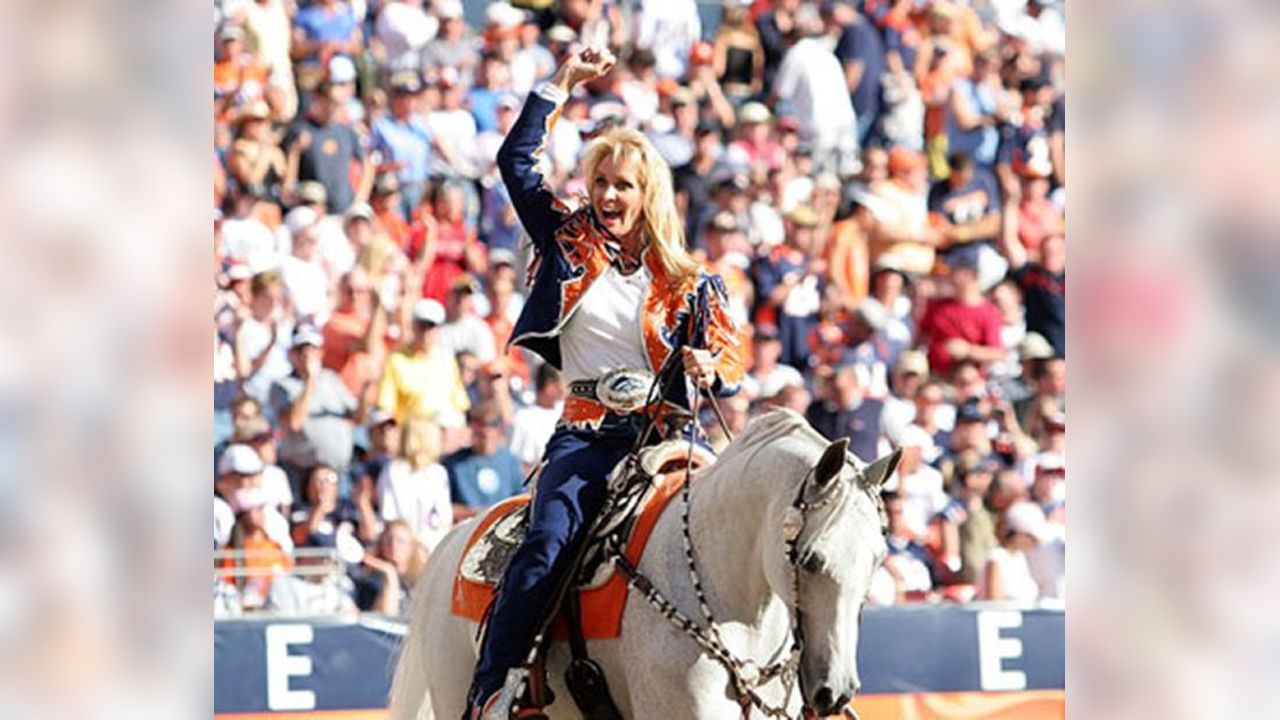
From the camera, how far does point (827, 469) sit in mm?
5113

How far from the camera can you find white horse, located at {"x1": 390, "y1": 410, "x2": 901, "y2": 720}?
502 cm

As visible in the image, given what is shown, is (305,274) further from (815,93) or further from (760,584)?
(760,584)

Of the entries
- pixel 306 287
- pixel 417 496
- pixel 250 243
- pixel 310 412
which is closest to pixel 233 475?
pixel 310 412

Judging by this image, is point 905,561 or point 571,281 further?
point 905,561

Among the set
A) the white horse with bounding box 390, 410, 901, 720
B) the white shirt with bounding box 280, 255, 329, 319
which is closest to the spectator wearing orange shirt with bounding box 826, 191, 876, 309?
the white shirt with bounding box 280, 255, 329, 319

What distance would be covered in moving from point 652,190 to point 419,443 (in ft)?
16.5

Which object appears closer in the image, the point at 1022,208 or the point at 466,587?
the point at 466,587

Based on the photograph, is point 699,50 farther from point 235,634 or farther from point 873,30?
point 235,634

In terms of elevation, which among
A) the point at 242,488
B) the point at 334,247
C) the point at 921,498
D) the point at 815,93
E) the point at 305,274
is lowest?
the point at 921,498

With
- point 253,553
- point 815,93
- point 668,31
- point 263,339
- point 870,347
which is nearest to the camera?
point 253,553

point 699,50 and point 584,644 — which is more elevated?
point 699,50
